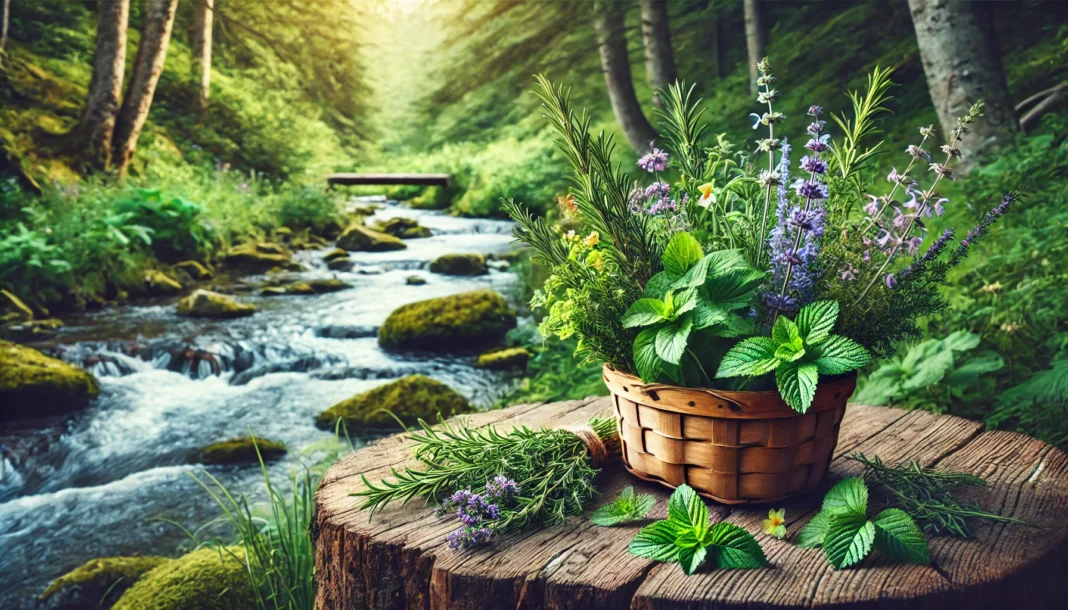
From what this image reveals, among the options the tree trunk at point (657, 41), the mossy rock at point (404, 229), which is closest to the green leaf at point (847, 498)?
the tree trunk at point (657, 41)

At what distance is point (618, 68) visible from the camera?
540 cm

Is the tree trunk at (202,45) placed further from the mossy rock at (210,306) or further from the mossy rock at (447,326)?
the mossy rock at (447,326)

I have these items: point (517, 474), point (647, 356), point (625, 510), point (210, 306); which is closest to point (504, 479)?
point (517, 474)

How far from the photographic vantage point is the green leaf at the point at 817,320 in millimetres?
1063

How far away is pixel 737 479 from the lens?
116 centimetres

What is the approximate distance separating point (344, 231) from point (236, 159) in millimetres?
1636

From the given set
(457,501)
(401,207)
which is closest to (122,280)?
(401,207)

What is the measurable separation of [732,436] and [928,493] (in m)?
0.36

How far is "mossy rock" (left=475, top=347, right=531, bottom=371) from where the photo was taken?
4637 millimetres

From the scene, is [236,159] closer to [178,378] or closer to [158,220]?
[158,220]

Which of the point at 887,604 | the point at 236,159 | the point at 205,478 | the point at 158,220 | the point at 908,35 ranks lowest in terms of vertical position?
the point at 205,478

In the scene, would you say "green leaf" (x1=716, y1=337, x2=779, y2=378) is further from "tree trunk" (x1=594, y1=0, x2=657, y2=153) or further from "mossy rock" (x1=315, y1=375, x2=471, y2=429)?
"tree trunk" (x1=594, y1=0, x2=657, y2=153)

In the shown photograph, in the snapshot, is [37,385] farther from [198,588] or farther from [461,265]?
[461,265]

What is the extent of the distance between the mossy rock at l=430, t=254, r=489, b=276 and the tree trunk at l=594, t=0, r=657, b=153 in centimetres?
142
